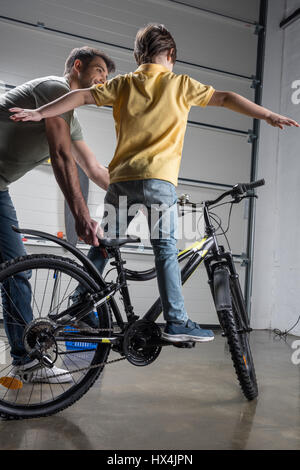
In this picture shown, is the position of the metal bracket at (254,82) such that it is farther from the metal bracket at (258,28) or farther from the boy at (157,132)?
the boy at (157,132)

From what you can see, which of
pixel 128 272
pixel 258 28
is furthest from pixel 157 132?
pixel 258 28

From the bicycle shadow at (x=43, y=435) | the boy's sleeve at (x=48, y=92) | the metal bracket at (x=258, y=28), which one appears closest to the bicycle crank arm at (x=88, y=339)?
the bicycle shadow at (x=43, y=435)

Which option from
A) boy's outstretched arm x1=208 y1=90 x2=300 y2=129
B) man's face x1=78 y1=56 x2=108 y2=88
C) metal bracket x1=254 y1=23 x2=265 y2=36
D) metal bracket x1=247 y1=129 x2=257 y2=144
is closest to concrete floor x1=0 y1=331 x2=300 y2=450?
boy's outstretched arm x1=208 y1=90 x2=300 y2=129

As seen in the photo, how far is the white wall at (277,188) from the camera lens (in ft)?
17.1

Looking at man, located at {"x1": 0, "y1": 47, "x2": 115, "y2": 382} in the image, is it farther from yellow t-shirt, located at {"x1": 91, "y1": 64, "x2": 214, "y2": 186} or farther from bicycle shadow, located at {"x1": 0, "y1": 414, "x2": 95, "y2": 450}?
bicycle shadow, located at {"x1": 0, "y1": 414, "x2": 95, "y2": 450}

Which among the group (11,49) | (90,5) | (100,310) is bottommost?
(100,310)

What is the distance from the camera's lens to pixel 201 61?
210 inches

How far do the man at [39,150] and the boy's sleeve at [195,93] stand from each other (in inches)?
19.2

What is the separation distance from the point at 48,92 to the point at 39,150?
27 cm

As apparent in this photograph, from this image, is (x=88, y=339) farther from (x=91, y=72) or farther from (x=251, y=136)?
(x=251, y=136)

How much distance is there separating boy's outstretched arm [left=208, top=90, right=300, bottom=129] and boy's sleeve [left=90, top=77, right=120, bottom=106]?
0.44 metres
